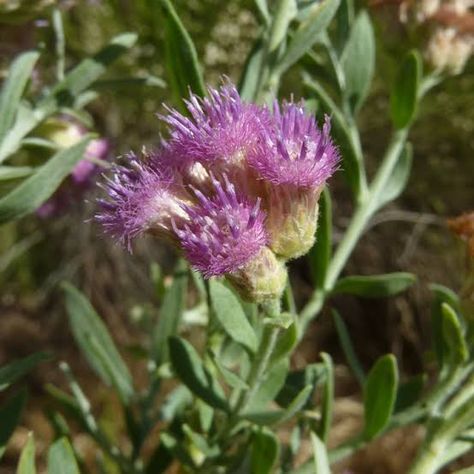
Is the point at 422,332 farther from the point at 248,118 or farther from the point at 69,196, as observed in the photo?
the point at 248,118

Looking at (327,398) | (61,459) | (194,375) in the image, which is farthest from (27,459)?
(327,398)

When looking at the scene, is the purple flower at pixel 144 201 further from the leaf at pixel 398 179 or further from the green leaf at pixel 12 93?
the leaf at pixel 398 179

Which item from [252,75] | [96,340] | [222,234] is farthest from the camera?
[96,340]

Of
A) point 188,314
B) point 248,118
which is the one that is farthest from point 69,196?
point 248,118

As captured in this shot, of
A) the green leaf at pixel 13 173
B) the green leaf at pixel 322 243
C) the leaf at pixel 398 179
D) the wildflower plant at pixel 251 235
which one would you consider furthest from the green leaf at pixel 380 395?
the green leaf at pixel 13 173

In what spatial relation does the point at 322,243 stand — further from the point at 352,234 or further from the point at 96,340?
the point at 96,340

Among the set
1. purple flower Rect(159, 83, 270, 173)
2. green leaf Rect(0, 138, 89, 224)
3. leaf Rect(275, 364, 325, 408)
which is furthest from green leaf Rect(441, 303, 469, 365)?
green leaf Rect(0, 138, 89, 224)

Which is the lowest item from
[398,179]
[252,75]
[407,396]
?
[407,396]
